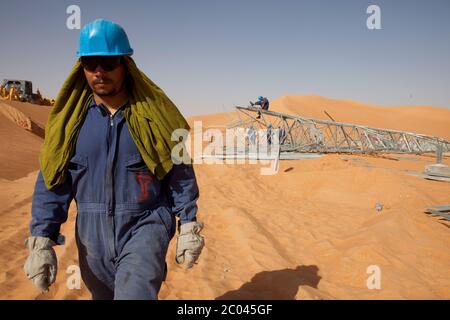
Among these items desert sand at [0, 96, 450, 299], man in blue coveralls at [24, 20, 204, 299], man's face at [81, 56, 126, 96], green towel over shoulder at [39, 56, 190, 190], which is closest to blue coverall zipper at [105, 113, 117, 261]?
man in blue coveralls at [24, 20, 204, 299]

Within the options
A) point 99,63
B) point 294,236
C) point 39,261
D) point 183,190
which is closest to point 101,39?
point 99,63

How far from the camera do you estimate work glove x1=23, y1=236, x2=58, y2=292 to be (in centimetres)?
190

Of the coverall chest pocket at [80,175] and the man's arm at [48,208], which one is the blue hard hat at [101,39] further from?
the man's arm at [48,208]

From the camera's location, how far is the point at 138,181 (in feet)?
6.50

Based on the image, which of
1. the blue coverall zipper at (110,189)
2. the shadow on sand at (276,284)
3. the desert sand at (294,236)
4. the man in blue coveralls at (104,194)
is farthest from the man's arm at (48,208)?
the shadow on sand at (276,284)

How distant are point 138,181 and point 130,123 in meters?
0.37

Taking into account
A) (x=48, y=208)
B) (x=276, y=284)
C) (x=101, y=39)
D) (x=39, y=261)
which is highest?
(x=101, y=39)

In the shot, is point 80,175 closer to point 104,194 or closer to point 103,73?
point 104,194

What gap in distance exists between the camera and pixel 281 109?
3372cm

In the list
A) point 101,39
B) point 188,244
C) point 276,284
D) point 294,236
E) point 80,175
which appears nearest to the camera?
point 101,39

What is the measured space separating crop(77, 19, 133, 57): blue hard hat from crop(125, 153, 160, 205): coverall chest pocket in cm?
65

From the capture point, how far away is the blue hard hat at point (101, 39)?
1.86 meters
